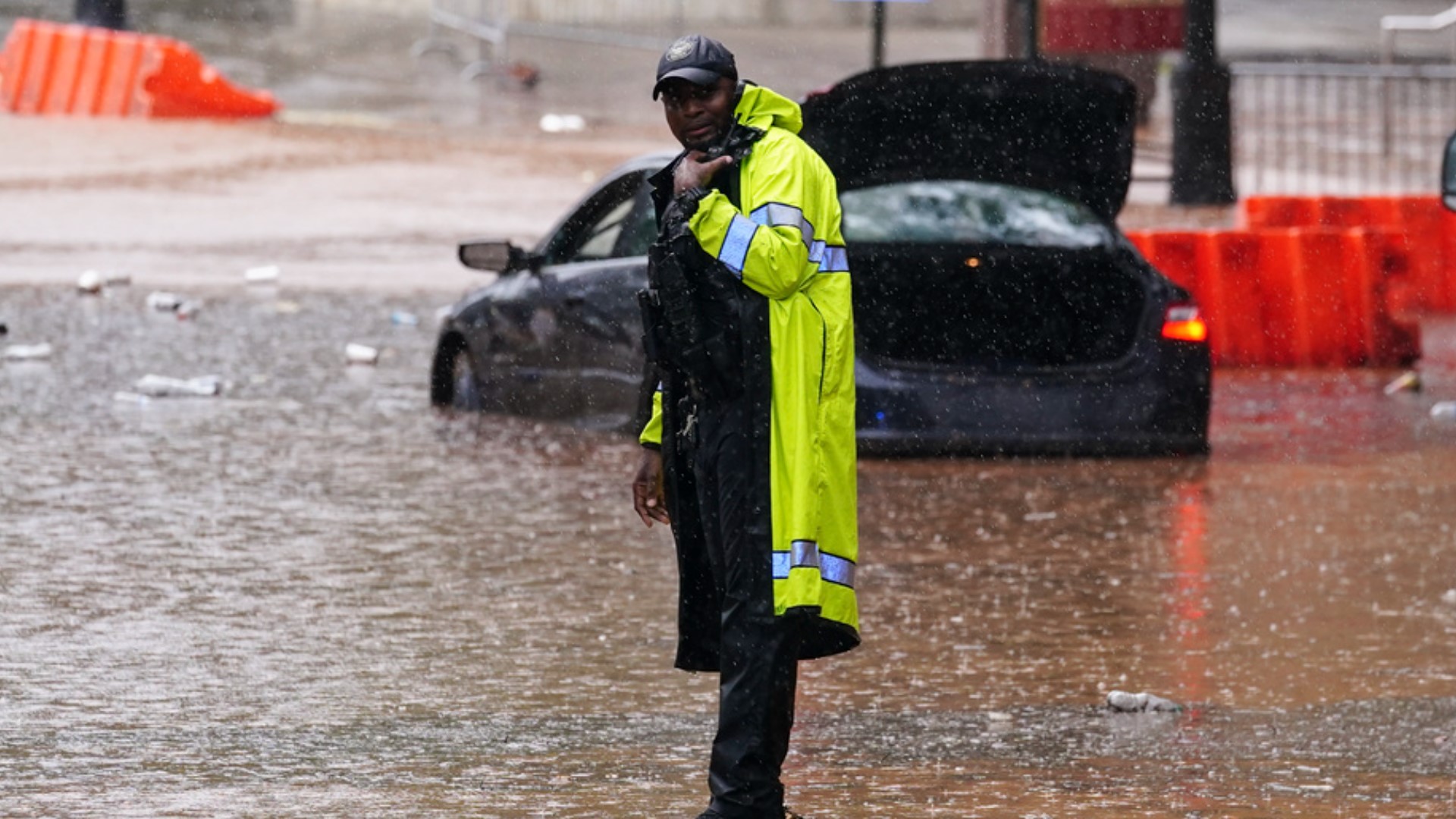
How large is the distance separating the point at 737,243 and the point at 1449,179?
3.34 m

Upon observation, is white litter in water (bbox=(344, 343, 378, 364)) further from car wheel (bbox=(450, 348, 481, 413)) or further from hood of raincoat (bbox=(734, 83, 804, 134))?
hood of raincoat (bbox=(734, 83, 804, 134))

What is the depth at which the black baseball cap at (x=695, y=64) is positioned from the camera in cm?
602

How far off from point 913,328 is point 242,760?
17.9 feet

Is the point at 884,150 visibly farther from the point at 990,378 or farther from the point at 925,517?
the point at 925,517

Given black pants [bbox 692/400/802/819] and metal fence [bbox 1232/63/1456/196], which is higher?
black pants [bbox 692/400/802/819]

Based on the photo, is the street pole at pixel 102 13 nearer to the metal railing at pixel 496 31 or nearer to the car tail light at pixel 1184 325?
the metal railing at pixel 496 31

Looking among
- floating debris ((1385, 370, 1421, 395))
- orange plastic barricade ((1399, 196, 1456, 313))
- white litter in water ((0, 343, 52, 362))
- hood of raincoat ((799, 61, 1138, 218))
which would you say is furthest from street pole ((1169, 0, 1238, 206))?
white litter in water ((0, 343, 52, 362))

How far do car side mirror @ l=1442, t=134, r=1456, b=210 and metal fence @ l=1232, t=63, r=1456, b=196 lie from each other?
39.7 ft

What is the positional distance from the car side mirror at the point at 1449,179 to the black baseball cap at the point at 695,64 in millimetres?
3033

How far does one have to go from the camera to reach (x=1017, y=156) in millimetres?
12094

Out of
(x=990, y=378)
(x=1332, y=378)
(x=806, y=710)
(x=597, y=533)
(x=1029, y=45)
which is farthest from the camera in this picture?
(x=1029, y=45)

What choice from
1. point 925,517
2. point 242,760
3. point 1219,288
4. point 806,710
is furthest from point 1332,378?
point 242,760

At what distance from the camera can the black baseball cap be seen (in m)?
6.02

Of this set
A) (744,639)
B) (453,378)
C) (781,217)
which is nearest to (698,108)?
(781,217)
